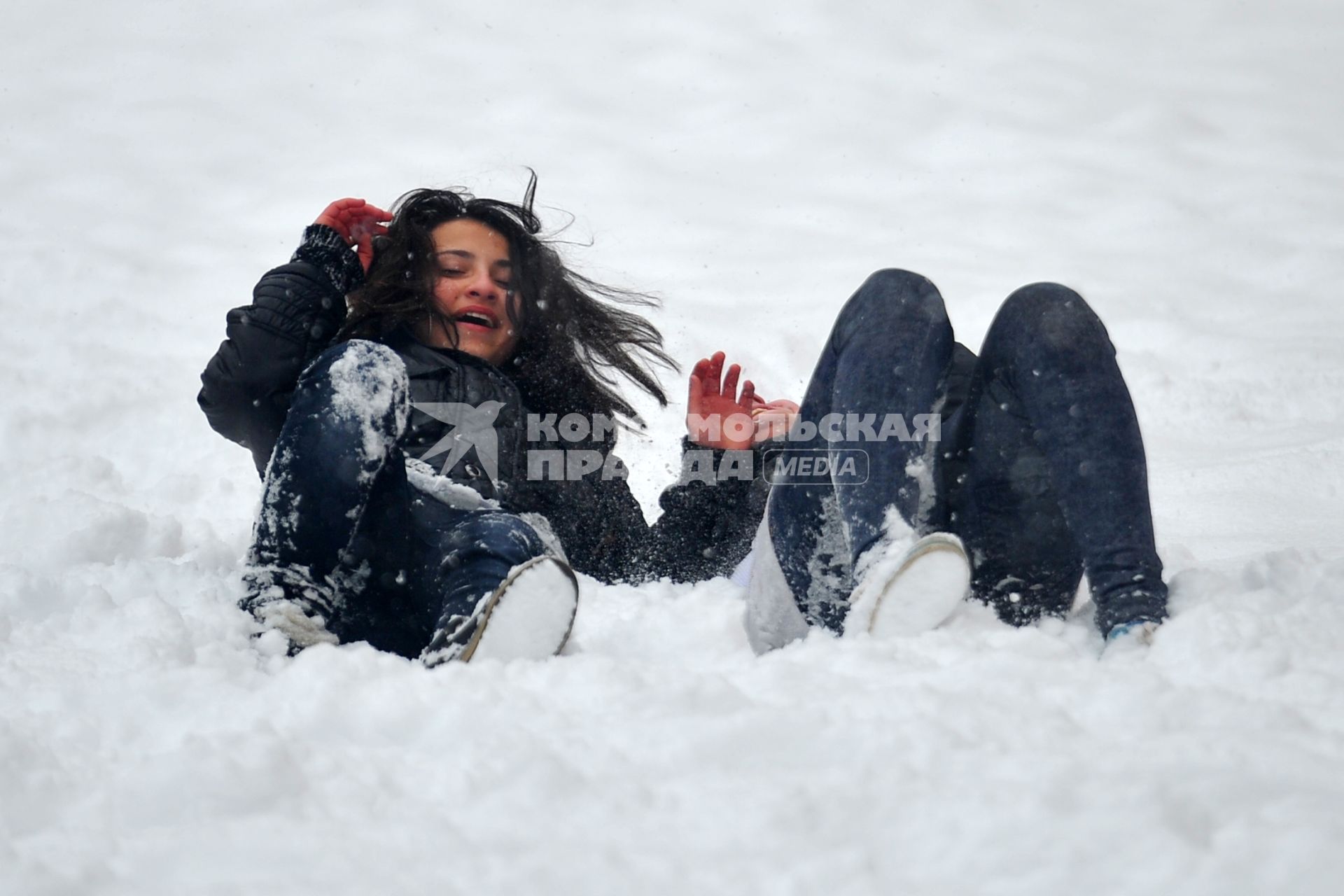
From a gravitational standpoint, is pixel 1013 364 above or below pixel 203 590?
above

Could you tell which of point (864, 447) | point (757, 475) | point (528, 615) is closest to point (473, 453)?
point (757, 475)

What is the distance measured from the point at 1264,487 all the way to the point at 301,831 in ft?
11.5

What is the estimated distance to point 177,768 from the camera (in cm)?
98

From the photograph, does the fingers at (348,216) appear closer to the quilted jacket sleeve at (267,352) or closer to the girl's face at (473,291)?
the quilted jacket sleeve at (267,352)

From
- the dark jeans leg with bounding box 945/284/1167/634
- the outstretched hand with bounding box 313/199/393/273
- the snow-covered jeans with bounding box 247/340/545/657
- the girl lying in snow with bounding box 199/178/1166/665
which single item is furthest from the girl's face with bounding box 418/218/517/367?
the dark jeans leg with bounding box 945/284/1167/634

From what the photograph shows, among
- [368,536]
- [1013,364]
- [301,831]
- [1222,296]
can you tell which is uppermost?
[1222,296]

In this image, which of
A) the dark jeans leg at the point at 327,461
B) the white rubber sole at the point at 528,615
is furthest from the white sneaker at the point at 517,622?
the dark jeans leg at the point at 327,461

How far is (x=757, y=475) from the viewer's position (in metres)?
2.42

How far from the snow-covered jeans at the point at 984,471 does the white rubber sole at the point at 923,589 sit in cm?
9

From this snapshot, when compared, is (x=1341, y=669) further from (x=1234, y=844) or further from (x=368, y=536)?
(x=368, y=536)

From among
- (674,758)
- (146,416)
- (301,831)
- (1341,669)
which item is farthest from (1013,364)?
(146,416)

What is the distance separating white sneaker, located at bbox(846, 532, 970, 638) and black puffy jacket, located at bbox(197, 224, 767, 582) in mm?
879

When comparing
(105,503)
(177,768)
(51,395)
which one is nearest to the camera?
(177,768)

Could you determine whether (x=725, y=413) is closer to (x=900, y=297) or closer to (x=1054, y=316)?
(x=900, y=297)
